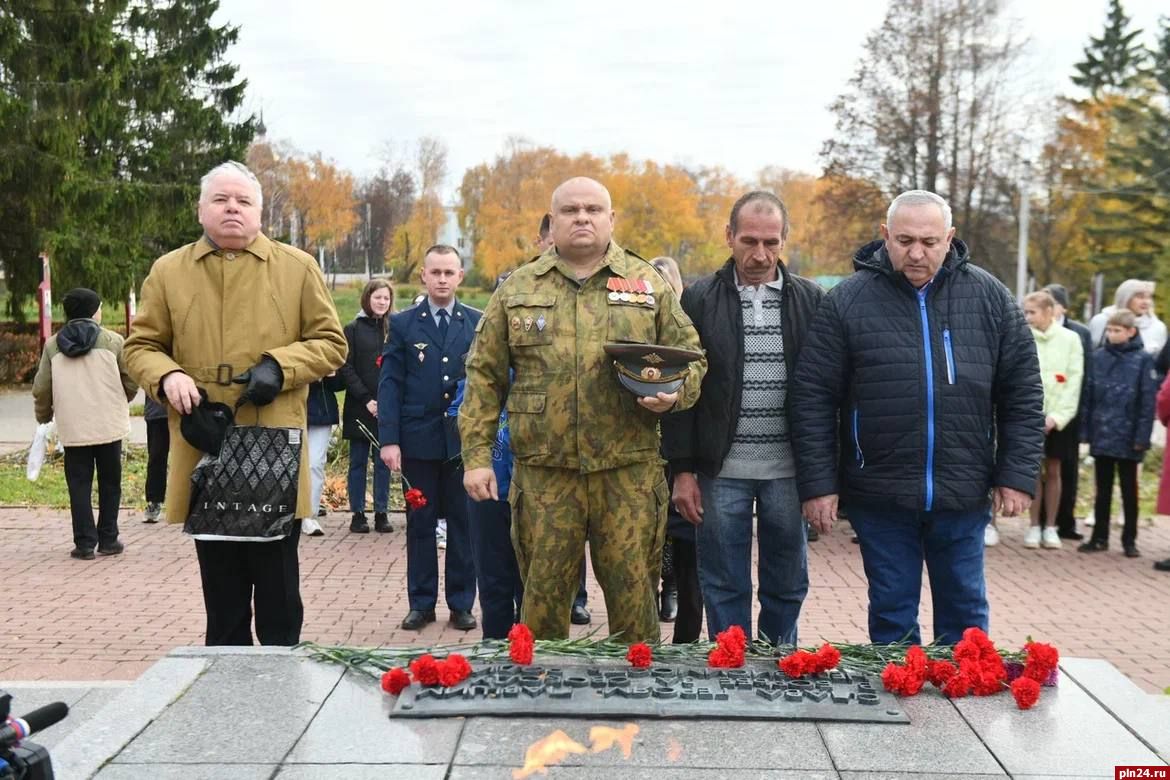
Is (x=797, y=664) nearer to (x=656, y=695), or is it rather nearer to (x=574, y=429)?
(x=656, y=695)

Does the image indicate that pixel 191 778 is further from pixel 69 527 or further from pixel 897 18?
pixel 897 18

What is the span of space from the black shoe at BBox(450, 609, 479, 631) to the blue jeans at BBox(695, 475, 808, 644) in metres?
1.98

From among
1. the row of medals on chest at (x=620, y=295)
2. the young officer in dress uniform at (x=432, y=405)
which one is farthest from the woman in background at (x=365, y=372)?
the row of medals on chest at (x=620, y=295)

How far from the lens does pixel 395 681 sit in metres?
3.60

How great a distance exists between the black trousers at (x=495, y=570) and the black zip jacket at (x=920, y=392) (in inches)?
58.0

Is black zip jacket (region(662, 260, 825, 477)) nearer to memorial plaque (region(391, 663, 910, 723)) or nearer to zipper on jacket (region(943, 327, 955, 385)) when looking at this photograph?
zipper on jacket (region(943, 327, 955, 385))

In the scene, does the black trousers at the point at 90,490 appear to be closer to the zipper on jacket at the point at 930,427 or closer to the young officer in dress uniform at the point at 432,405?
the young officer in dress uniform at the point at 432,405

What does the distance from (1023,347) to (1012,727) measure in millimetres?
1501

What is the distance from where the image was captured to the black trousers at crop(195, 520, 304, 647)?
4418mm

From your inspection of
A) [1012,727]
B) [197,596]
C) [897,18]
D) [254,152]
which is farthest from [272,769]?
[254,152]

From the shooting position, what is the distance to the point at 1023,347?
429 cm

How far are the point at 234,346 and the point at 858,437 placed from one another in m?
2.36

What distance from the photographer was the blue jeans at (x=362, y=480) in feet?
31.1

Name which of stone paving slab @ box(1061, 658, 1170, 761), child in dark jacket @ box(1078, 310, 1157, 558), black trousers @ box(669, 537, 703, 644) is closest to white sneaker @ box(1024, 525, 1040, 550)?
child in dark jacket @ box(1078, 310, 1157, 558)
